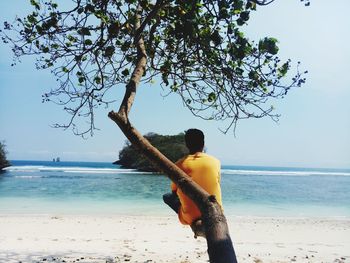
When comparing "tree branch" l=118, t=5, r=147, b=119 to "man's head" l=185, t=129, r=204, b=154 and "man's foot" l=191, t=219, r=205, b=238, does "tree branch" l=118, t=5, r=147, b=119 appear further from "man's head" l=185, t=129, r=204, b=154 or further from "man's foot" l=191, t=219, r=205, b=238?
"man's foot" l=191, t=219, r=205, b=238

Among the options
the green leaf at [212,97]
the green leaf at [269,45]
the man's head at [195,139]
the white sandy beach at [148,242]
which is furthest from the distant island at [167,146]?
the man's head at [195,139]

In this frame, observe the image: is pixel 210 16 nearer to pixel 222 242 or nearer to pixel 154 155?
pixel 154 155

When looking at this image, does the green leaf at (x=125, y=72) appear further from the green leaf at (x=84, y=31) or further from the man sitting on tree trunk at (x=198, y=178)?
the man sitting on tree trunk at (x=198, y=178)

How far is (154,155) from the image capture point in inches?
142

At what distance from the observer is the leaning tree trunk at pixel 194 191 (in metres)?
3.03

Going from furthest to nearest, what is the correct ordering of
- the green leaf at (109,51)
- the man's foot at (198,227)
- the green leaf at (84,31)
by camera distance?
the green leaf at (109,51), the green leaf at (84,31), the man's foot at (198,227)

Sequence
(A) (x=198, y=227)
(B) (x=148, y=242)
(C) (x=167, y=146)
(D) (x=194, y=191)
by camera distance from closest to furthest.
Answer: (D) (x=194, y=191) → (A) (x=198, y=227) → (B) (x=148, y=242) → (C) (x=167, y=146)

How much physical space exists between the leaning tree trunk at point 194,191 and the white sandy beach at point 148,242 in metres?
4.01

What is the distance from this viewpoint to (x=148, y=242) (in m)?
9.30

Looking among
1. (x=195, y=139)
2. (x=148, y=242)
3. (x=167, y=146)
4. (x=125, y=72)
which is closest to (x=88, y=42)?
(x=125, y=72)

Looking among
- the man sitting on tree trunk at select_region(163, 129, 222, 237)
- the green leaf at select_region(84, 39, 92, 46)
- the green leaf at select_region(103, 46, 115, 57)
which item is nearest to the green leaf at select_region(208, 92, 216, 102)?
the green leaf at select_region(103, 46, 115, 57)

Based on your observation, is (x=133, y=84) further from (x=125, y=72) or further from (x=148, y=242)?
(x=148, y=242)

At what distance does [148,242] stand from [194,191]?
6280 millimetres

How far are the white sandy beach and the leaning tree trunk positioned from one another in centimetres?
401
